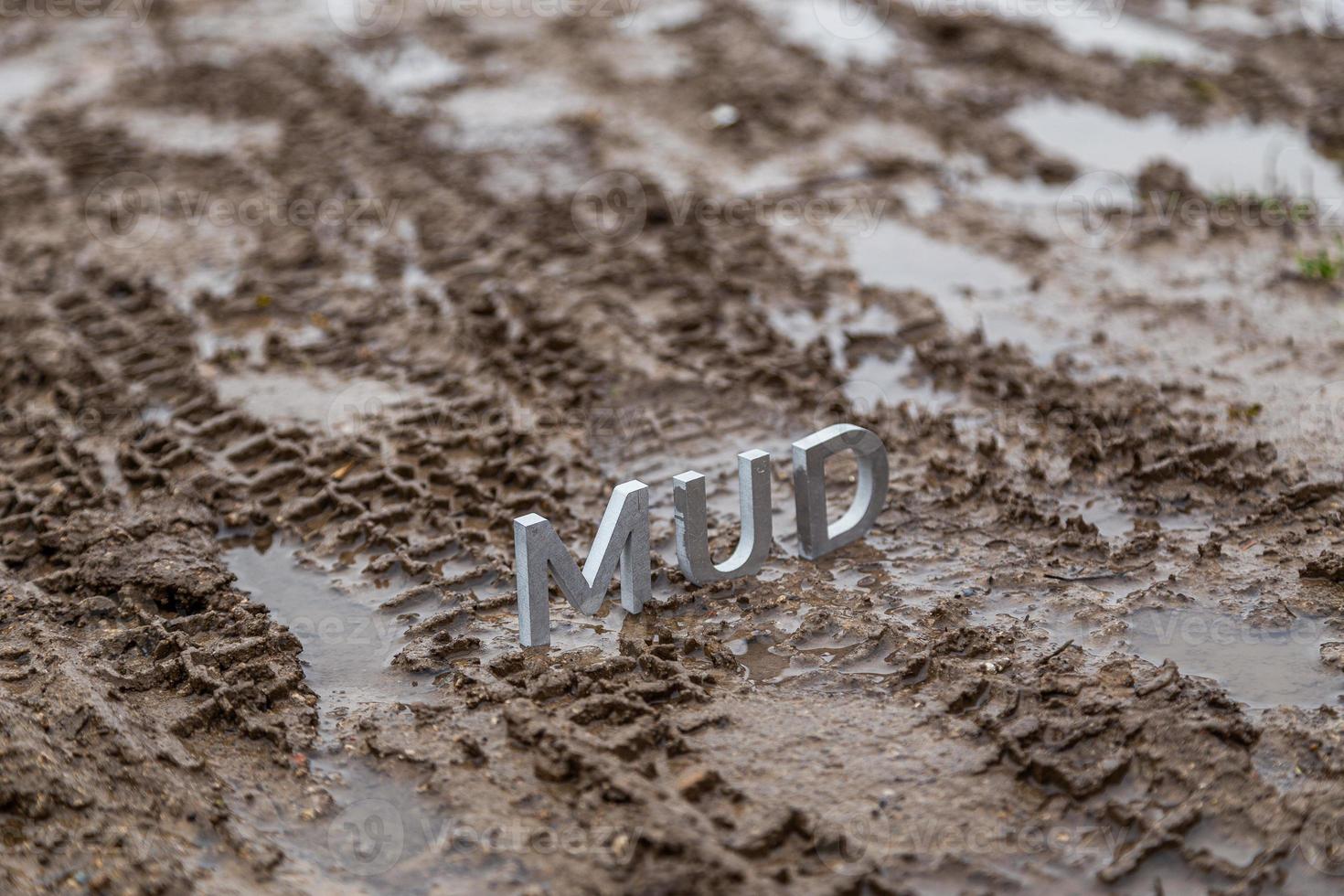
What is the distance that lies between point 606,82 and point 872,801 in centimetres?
710

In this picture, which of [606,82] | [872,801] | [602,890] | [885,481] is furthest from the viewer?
[606,82]

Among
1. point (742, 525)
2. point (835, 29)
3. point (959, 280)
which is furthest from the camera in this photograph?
point (835, 29)

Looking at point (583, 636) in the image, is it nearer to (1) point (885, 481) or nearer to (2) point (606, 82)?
(1) point (885, 481)

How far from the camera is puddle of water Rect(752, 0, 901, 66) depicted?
32.1 feet

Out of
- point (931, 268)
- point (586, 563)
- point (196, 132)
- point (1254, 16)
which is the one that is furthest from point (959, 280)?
point (196, 132)

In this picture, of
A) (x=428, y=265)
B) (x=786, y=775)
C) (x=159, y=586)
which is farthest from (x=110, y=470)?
(x=786, y=775)

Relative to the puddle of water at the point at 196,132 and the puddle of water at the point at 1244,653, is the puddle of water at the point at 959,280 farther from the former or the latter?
the puddle of water at the point at 196,132

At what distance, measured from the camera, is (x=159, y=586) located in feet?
14.9

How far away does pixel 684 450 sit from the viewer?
5.49 m

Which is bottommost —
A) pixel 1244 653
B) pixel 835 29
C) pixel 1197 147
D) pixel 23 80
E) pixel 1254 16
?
pixel 1244 653

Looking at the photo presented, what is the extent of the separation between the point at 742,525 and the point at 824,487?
0.35 m

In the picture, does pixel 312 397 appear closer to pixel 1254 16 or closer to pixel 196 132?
Result: pixel 196 132

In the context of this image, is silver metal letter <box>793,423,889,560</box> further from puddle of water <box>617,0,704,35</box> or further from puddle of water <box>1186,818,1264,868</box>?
puddle of water <box>617,0,704,35</box>

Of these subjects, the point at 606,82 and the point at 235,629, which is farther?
the point at 606,82
